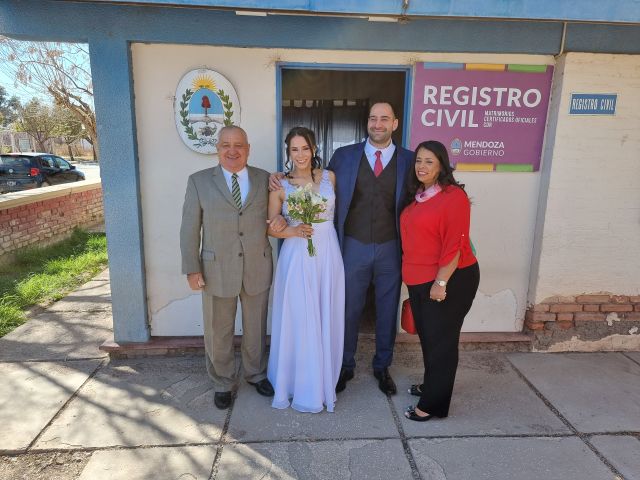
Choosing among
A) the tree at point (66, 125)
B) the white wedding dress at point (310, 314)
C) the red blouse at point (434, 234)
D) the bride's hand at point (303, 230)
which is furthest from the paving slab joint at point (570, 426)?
the tree at point (66, 125)

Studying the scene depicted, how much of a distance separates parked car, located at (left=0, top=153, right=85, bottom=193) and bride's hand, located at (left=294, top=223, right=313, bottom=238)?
13.8 m

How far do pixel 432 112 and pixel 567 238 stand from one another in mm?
1684

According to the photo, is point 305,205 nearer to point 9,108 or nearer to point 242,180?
point 242,180

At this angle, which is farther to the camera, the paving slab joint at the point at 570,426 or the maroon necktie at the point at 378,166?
the maroon necktie at the point at 378,166

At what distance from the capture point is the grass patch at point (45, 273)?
5.20 m

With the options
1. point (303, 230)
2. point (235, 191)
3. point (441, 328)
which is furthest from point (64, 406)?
point (441, 328)

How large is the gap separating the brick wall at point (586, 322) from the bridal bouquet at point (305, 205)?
8.21ft

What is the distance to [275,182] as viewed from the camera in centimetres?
305

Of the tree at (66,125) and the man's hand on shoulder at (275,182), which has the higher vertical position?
the tree at (66,125)

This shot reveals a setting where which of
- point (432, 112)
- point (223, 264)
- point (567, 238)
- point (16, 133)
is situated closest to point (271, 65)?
point (432, 112)

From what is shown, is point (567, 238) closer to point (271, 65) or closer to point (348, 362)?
point (348, 362)

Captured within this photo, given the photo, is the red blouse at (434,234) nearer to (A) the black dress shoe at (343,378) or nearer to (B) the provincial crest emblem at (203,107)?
(A) the black dress shoe at (343,378)

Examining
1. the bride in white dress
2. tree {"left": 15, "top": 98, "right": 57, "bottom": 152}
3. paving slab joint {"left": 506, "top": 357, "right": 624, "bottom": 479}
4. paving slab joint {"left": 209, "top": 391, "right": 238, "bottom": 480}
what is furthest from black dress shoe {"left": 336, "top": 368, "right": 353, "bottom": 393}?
tree {"left": 15, "top": 98, "right": 57, "bottom": 152}

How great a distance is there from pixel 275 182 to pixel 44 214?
6.84m
